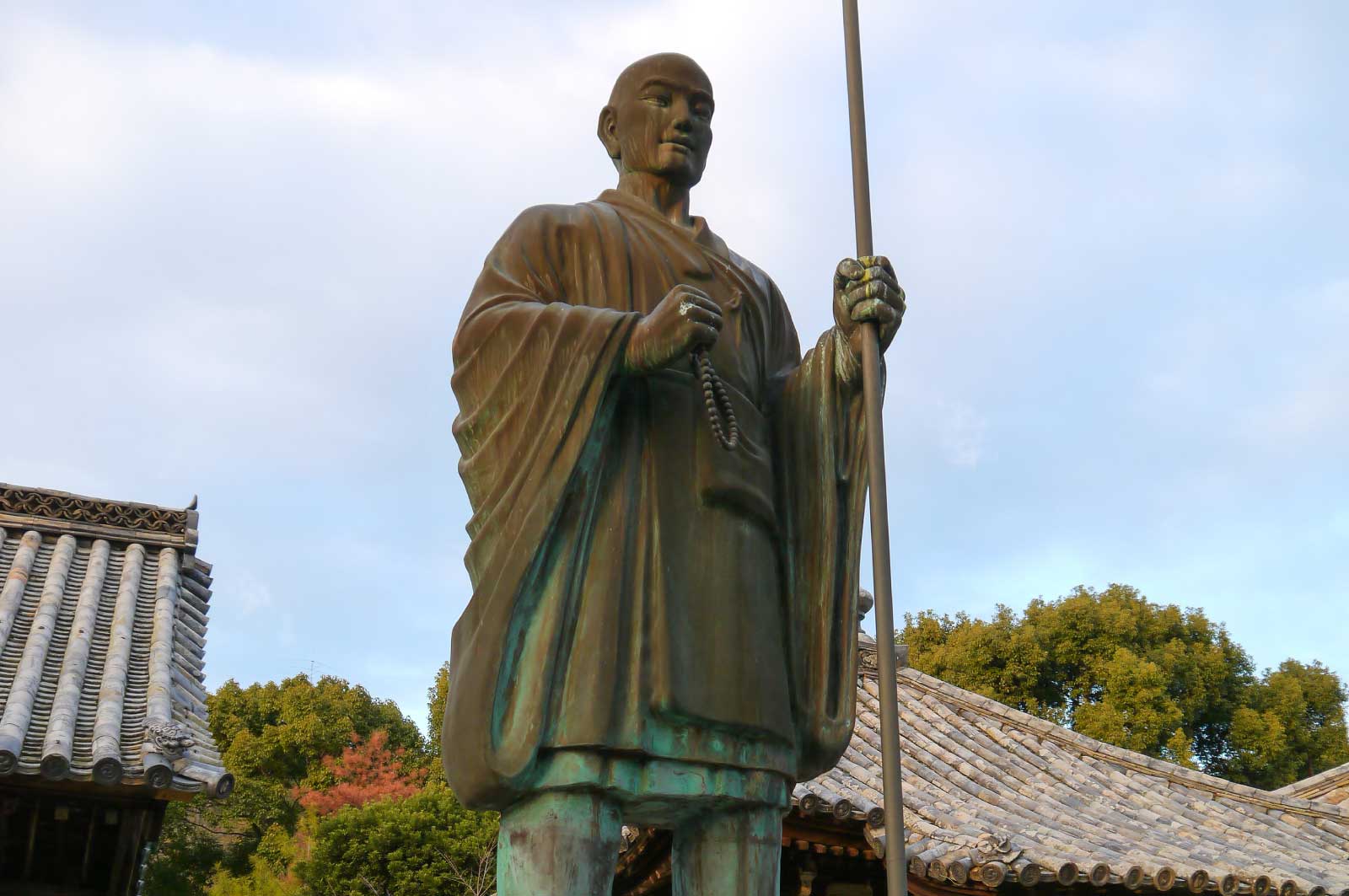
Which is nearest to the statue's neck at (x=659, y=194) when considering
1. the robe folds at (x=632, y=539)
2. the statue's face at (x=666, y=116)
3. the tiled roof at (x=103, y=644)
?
the statue's face at (x=666, y=116)

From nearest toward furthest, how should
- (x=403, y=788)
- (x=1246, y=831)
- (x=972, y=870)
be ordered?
(x=972, y=870), (x=1246, y=831), (x=403, y=788)

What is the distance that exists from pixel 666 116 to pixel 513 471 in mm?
1202

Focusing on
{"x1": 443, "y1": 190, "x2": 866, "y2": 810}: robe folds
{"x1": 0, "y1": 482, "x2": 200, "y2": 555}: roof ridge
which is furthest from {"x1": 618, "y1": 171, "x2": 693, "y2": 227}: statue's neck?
{"x1": 0, "y1": 482, "x2": 200, "y2": 555}: roof ridge

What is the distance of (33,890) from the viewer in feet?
26.0

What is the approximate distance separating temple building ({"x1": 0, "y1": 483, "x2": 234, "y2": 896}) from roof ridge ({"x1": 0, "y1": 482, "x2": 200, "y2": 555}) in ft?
0.04

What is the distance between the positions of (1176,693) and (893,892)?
27321 millimetres

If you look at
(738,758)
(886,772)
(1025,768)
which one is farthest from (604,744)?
(1025,768)

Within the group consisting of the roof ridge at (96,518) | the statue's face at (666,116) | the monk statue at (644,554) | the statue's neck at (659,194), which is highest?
the roof ridge at (96,518)

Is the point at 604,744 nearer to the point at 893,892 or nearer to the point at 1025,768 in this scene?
the point at 893,892

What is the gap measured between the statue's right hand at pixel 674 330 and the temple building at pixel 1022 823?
301 cm

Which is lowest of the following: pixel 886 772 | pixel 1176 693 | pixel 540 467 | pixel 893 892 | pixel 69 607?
pixel 893 892

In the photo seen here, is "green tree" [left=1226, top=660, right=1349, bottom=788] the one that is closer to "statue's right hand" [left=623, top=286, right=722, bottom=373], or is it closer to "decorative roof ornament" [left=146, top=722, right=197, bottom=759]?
"decorative roof ornament" [left=146, top=722, right=197, bottom=759]

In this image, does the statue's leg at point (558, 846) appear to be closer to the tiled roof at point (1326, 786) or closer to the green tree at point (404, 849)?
the tiled roof at point (1326, 786)

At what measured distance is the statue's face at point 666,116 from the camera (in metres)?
3.85
